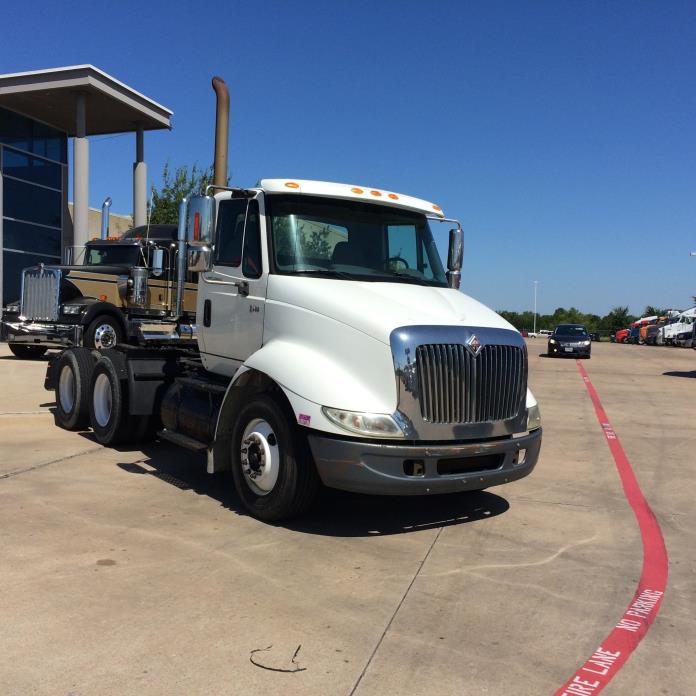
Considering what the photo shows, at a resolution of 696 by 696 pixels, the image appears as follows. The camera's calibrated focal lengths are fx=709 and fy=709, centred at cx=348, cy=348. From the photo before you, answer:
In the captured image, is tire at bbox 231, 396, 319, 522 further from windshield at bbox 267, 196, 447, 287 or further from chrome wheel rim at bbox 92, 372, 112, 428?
chrome wheel rim at bbox 92, 372, 112, 428

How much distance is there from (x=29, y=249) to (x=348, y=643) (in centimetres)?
Result: 2630

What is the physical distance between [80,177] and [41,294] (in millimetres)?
10882

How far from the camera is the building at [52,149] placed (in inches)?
923

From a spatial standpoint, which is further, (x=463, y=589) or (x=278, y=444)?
(x=278, y=444)

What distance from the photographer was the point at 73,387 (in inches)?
332

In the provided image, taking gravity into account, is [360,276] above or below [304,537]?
above

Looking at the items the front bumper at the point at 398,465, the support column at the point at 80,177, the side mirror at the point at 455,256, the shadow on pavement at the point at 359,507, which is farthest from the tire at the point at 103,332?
the support column at the point at 80,177

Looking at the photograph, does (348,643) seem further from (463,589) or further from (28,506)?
(28,506)

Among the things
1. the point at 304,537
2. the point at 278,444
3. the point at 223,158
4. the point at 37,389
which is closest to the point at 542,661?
the point at 304,537

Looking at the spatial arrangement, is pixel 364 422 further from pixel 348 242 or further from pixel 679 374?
pixel 679 374

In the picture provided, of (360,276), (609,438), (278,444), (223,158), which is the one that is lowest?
(609,438)

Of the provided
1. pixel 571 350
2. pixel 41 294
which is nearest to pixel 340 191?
pixel 41 294

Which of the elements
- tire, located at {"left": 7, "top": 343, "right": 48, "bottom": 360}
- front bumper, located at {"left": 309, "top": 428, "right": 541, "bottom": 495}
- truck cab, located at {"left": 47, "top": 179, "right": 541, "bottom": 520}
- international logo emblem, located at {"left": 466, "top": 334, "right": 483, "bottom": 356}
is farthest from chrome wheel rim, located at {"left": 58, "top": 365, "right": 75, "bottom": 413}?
tire, located at {"left": 7, "top": 343, "right": 48, "bottom": 360}

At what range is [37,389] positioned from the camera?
12148 mm
